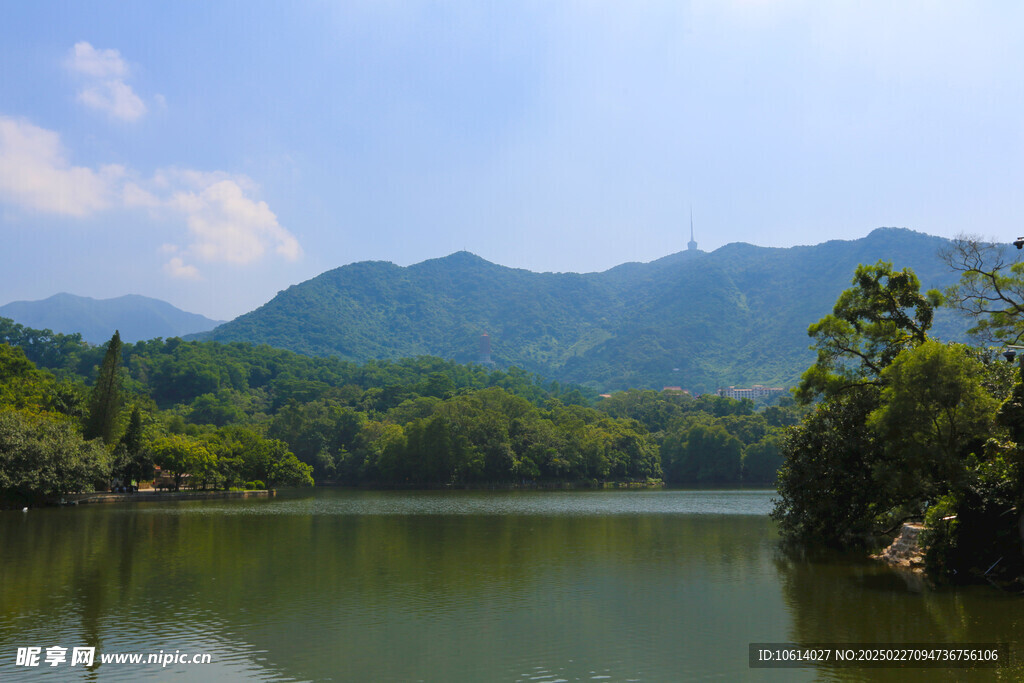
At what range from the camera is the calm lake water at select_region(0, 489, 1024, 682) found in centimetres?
1403

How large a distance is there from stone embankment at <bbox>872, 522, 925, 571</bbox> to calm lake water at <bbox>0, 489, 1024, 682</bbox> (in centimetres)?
135

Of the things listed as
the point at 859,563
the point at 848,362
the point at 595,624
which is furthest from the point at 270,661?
the point at 848,362

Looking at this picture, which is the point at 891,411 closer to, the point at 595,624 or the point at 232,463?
the point at 595,624

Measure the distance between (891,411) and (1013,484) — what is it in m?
4.74

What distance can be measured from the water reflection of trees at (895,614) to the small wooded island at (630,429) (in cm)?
200

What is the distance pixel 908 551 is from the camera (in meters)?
26.5

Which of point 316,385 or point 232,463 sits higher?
point 316,385

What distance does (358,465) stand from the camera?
339 feet

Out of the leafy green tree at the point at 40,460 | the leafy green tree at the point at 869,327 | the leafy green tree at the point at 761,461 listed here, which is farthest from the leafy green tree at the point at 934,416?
the leafy green tree at the point at 761,461

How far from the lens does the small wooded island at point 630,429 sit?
2350 centimetres

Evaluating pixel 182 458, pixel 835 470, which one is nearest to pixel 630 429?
pixel 182 458

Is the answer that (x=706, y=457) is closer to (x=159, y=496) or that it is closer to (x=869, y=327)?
(x=159, y=496)
